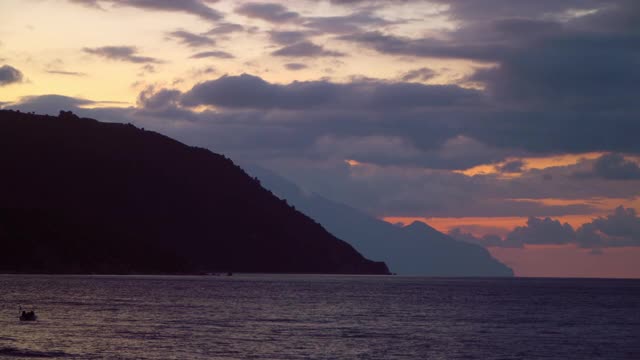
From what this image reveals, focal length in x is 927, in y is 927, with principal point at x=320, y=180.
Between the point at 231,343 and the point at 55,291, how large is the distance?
10039cm

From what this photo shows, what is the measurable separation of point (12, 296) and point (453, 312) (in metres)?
74.5

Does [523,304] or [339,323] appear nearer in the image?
[339,323]

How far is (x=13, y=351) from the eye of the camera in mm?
78312

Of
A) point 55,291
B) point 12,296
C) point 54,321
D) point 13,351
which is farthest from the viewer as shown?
point 55,291

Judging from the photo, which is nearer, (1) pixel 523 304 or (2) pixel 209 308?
(2) pixel 209 308

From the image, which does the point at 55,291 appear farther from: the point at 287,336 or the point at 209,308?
the point at 287,336

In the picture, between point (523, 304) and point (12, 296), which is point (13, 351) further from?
point (523, 304)

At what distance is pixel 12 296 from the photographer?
158 m

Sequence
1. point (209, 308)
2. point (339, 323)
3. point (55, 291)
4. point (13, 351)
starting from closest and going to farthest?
point (13, 351)
point (339, 323)
point (209, 308)
point (55, 291)

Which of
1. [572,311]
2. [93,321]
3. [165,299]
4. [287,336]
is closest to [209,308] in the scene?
[165,299]

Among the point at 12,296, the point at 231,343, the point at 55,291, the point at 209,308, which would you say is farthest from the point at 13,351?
the point at 55,291

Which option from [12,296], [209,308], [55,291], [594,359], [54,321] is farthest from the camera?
[55,291]

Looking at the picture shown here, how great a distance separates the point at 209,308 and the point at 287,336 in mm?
48507

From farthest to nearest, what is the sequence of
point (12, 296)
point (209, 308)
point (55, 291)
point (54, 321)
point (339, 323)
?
point (55, 291), point (12, 296), point (209, 308), point (339, 323), point (54, 321)
